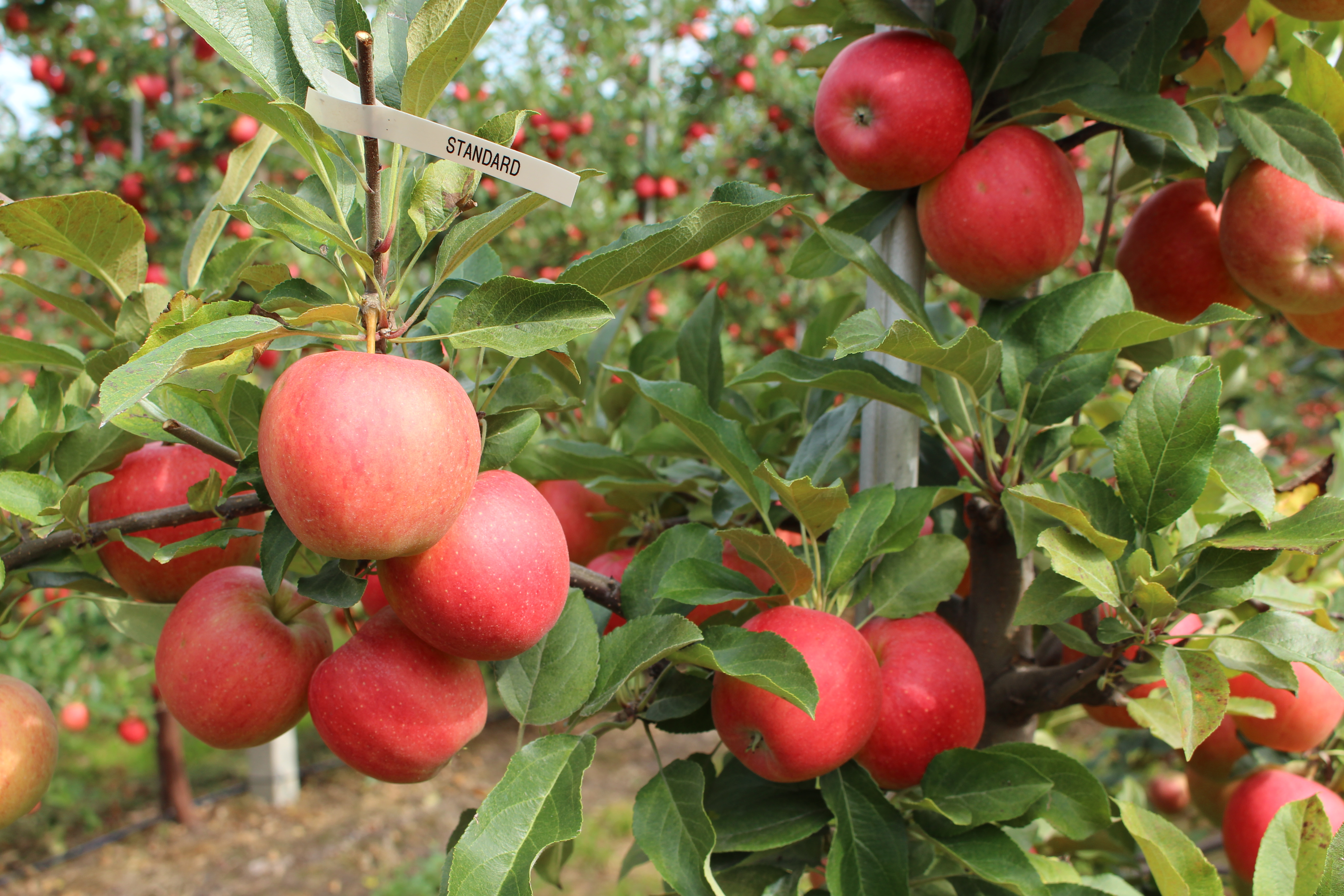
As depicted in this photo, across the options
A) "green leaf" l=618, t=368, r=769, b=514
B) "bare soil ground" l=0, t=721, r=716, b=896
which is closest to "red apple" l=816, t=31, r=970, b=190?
"green leaf" l=618, t=368, r=769, b=514

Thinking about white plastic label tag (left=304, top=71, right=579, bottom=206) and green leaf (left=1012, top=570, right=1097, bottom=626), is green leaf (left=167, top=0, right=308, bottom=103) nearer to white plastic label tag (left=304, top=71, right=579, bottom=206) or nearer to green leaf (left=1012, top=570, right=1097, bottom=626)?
white plastic label tag (left=304, top=71, right=579, bottom=206)

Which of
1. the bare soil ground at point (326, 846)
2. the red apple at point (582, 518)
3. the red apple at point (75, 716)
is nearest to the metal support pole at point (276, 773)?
the bare soil ground at point (326, 846)

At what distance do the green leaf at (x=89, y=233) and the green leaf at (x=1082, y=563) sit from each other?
71 cm

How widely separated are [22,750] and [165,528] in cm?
20

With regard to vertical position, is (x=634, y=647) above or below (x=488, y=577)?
below

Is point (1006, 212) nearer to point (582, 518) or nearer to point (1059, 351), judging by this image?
point (1059, 351)

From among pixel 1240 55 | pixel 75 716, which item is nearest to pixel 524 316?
pixel 1240 55

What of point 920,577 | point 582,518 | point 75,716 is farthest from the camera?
point 75,716

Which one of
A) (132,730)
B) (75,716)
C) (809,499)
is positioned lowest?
(132,730)

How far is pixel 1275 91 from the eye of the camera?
915 millimetres

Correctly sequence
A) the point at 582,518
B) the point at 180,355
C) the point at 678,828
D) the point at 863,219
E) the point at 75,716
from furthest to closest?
the point at 75,716 < the point at 582,518 < the point at 863,219 < the point at 678,828 < the point at 180,355

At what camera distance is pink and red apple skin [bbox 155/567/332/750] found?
0.64 metres

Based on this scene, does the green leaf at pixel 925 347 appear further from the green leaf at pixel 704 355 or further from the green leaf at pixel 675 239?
the green leaf at pixel 704 355

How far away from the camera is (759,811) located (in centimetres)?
71
